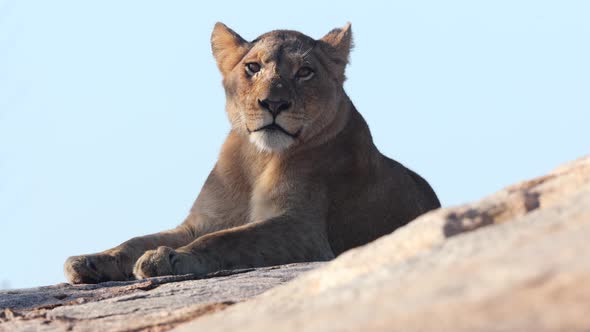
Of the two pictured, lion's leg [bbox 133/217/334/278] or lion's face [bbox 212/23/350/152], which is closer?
lion's leg [bbox 133/217/334/278]

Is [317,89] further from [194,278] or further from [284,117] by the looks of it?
[194,278]

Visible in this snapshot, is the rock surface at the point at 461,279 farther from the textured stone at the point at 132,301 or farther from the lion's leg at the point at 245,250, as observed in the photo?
the lion's leg at the point at 245,250

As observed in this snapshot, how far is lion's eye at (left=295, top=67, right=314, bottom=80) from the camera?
6.71m

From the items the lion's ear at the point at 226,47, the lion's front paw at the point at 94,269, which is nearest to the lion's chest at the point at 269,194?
the lion's ear at the point at 226,47

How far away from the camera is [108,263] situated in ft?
19.1

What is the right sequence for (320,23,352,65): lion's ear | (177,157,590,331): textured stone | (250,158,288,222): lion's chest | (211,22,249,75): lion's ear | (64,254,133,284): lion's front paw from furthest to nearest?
1. (320,23,352,65): lion's ear
2. (211,22,249,75): lion's ear
3. (250,158,288,222): lion's chest
4. (64,254,133,284): lion's front paw
5. (177,157,590,331): textured stone

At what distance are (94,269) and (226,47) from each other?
2035 mm

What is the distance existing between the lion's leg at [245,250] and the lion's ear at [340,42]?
1.20m

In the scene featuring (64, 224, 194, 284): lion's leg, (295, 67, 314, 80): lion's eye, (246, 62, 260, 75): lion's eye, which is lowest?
(64, 224, 194, 284): lion's leg

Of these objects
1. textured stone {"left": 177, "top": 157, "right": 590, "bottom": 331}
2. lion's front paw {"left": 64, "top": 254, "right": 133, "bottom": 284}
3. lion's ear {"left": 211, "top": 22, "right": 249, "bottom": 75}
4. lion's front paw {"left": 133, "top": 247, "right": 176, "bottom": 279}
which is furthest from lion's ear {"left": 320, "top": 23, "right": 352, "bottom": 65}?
textured stone {"left": 177, "top": 157, "right": 590, "bottom": 331}

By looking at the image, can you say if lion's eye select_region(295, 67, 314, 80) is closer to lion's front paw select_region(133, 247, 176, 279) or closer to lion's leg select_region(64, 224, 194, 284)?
lion's leg select_region(64, 224, 194, 284)

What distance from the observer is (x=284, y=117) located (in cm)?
639

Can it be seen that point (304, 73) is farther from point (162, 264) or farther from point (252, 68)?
point (162, 264)

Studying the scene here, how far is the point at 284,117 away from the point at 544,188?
12.2 feet
